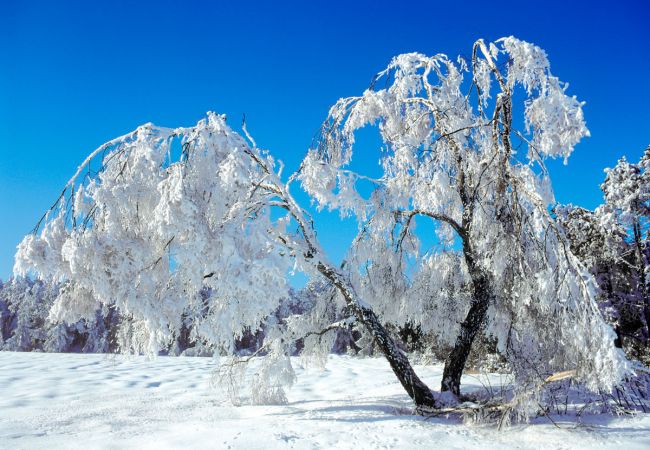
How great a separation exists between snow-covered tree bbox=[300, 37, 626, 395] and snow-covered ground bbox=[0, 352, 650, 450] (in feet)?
2.62

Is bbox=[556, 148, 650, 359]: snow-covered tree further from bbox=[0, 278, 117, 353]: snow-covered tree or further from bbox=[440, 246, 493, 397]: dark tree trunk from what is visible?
bbox=[0, 278, 117, 353]: snow-covered tree

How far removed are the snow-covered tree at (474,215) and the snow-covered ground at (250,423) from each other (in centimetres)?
80

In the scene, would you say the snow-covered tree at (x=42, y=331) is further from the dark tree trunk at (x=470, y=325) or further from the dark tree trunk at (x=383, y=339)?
the dark tree trunk at (x=470, y=325)

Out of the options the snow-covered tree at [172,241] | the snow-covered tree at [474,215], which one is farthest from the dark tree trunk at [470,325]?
the snow-covered tree at [172,241]

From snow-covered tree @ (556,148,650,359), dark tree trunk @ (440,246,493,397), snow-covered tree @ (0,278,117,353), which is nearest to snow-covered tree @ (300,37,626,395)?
dark tree trunk @ (440,246,493,397)

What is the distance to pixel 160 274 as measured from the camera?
535cm

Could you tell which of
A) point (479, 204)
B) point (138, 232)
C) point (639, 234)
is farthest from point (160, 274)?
point (639, 234)

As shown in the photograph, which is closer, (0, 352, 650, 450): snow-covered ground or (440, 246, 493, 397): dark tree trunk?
(0, 352, 650, 450): snow-covered ground

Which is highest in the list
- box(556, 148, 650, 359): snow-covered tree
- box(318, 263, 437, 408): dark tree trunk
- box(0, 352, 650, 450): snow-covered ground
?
box(556, 148, 650, 359): snow-covered tree

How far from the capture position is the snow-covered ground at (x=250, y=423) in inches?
183

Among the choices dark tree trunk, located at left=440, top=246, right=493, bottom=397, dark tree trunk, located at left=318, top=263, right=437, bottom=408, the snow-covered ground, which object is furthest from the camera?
dark tree trunk, located at left=440, top=246, right=493, bottom=397

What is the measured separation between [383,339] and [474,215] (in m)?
2.27

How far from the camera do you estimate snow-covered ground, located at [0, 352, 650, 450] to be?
15.2 feet

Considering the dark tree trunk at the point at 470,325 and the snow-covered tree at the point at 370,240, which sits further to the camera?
the dark tree trunk at the point at 470,325
